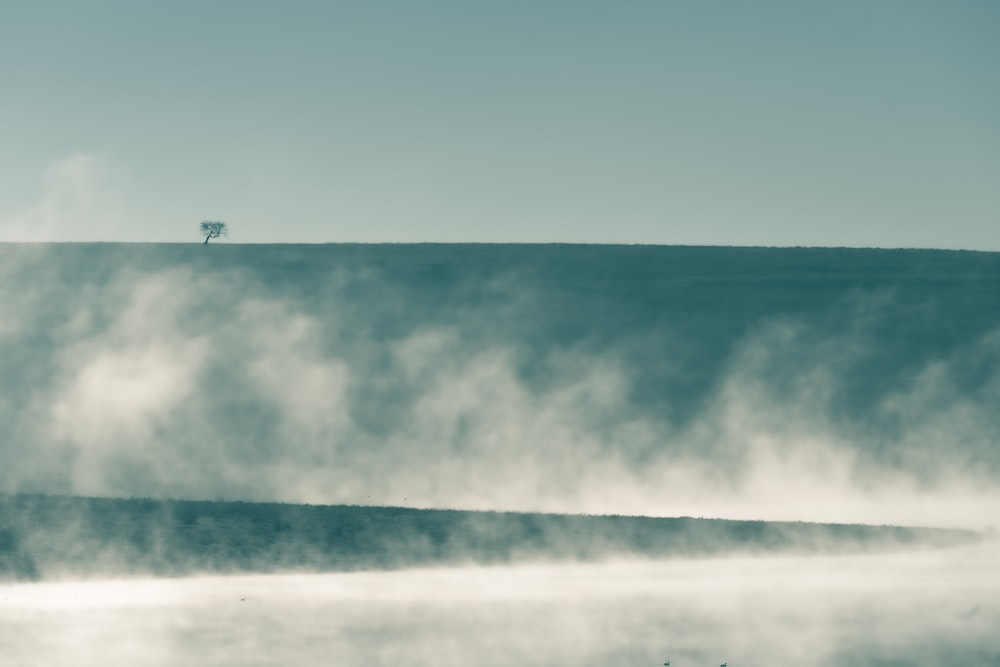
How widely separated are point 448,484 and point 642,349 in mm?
10510

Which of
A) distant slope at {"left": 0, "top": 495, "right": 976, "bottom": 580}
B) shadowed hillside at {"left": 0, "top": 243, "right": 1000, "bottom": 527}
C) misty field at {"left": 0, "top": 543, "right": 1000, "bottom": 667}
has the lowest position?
misty field at {"left": 0, "top": 543, "right": 1000, "bottom": 667}

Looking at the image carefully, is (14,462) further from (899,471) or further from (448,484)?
(899,471)

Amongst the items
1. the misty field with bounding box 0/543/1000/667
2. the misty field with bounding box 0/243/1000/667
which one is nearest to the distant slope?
the misty field with bounding box 0/243/1000/667

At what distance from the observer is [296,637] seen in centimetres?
958

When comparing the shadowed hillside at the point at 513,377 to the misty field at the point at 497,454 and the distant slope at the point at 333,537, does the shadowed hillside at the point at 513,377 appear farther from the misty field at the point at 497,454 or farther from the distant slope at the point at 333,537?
the distant slope at the point at 333,537

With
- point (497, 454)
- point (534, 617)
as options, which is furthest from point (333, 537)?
point (497, 454)

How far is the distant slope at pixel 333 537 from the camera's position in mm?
13148

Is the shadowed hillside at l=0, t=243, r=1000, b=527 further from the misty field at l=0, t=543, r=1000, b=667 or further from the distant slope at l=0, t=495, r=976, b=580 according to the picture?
the misty field at l=0, t=543, r=1000, b=667

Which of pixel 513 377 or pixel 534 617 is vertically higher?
pixel 513 377

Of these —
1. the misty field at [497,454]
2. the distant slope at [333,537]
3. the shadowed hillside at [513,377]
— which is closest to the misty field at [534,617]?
the misty field at [497,454]

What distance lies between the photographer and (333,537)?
14906 mm

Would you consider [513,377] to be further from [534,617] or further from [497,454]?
[534,617]

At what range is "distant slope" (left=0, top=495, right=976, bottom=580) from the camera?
13.1 meters

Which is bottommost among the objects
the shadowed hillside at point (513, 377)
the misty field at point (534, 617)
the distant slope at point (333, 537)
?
the misty field at point (534, 617)
